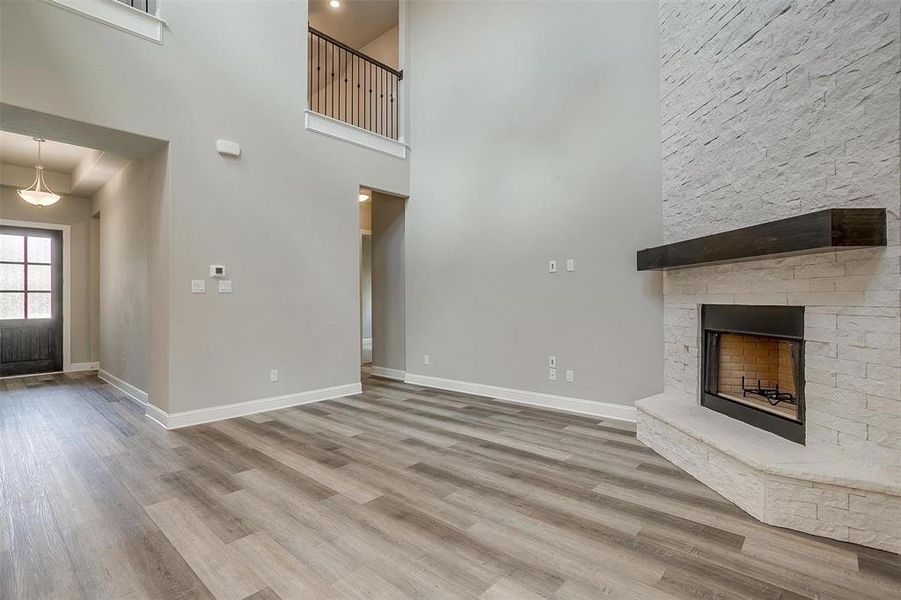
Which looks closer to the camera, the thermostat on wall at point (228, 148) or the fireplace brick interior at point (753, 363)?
the fireplace brick interior at point (753, 363)

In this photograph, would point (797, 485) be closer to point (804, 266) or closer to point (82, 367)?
point (804, 266)

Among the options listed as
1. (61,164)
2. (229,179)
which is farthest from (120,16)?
(61,164)

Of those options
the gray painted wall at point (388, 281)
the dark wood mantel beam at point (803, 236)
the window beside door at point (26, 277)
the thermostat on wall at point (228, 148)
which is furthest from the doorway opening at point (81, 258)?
the dark wood mantel beam at point (803, 236)

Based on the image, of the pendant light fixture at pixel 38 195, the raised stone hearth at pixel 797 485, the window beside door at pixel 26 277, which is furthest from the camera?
the window beside door at pixel 26 277

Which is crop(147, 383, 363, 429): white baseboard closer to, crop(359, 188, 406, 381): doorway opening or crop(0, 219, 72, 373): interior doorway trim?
crop(359, 188, 406, 381): doorway opening

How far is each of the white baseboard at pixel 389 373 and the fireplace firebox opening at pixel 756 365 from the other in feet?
12.3

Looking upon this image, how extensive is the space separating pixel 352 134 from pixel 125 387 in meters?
4.10

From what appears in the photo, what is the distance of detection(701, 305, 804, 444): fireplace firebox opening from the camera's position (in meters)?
2.42

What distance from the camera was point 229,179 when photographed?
158 inches

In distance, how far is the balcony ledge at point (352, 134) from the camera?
15.3ft

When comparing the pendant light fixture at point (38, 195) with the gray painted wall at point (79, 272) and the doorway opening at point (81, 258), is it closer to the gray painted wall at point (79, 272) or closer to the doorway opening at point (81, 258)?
the doorway opening at point (81, 258)

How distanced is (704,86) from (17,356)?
905 cm

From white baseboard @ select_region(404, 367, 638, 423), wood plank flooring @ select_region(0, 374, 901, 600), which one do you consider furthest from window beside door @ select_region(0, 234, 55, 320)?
white baseboard @ select_region(404, 367, 638, 423)

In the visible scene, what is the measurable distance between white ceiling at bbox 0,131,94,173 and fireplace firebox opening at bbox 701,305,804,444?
6830 mm
